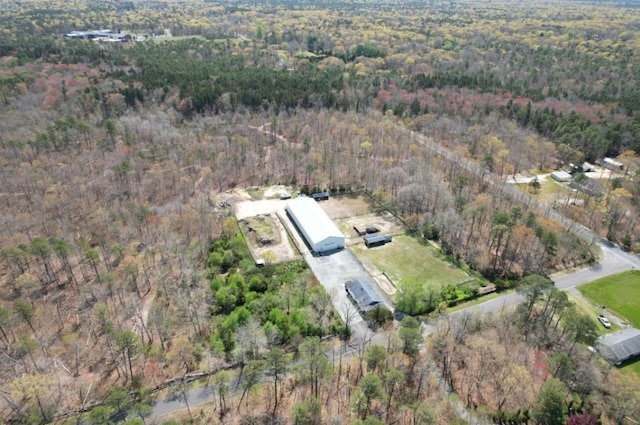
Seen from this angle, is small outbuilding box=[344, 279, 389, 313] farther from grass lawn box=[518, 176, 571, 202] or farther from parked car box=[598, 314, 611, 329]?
grass lawn box=[518, 176, 571, 202]

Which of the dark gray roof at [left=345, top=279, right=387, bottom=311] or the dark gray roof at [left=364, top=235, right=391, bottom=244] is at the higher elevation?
the dark gray roof at [left=345, top=279, right=387, bottom=311]

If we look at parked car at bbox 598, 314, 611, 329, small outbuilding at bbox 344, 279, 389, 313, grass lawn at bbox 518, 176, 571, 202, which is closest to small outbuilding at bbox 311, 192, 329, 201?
small outbuilding at bbox 344, 279, 389, 313

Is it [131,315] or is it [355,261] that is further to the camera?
[355,261]

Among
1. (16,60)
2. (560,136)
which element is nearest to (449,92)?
(560,136)

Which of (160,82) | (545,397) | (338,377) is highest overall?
(160,82)

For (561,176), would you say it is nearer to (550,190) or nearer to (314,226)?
(550,190)

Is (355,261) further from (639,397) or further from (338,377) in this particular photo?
(639,397)

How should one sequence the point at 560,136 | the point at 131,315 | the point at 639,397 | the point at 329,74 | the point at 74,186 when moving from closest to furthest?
the point at 639,397
the point at 131,315
the point at 74,186
the point at 560,136
the point at 329,74

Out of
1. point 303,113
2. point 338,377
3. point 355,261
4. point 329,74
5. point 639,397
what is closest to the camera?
point 639,397
